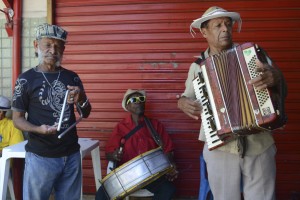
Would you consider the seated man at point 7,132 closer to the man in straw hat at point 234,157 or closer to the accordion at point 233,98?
the man in straw hat at point 234,157

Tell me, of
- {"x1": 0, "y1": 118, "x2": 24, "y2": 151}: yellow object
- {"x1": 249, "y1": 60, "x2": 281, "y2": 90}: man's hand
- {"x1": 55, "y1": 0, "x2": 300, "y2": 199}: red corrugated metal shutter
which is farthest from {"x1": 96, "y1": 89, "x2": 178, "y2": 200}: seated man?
{"x1": 249, "y1": 60, "x2": 281, "y2": 90}: man's hand

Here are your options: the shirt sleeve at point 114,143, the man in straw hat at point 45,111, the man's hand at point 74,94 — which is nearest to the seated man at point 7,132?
the shirt sleeve at point 114,143

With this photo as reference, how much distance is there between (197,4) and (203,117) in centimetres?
231

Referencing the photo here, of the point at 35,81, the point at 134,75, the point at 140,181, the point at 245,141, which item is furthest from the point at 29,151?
the point at 134,75

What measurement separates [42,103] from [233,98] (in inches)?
54.0

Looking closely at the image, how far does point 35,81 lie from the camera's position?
2.68 metres

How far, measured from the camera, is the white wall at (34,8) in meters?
4.79

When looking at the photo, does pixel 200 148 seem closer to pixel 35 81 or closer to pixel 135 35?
pixel 135 35

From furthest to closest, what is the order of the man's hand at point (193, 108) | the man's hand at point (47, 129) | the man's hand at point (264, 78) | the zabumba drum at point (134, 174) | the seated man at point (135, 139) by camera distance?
1. the seated man at point (135, 139)
2. the zabumba drum at point (134, 174)
3. the man's hand at point (193, 108)
4. the man's hand at point (47, 129)
5. the man's hand at point (264, 78)

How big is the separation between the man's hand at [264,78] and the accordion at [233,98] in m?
0.03

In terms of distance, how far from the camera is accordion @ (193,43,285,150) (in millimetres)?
2332

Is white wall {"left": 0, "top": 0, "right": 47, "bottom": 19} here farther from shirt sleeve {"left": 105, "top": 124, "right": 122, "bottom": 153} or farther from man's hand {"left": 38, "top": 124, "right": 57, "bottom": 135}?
man's hand {"left": 38, "top": 124, "right": 57, "bottom": 135}

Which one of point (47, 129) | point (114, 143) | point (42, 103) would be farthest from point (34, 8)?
point (47, 129)

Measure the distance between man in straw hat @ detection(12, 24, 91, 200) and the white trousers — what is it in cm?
114
